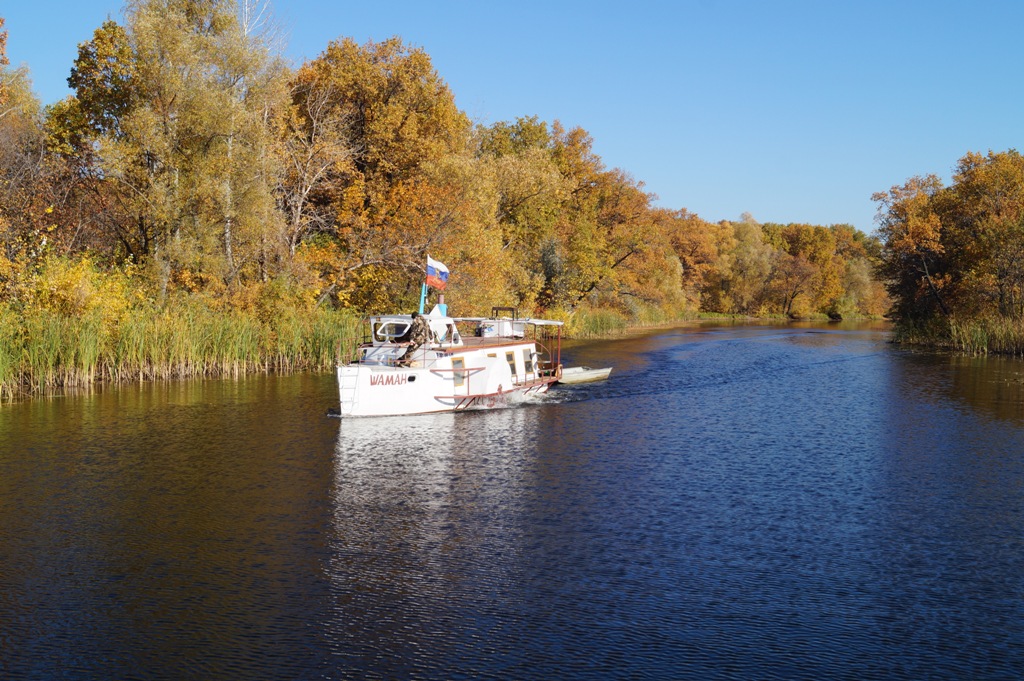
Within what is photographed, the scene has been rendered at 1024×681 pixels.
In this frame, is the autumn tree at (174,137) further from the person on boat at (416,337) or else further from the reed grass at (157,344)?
the person on boat at (416,337)

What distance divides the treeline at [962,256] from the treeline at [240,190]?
190 inches

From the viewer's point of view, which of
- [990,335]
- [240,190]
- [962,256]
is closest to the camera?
[240,190]

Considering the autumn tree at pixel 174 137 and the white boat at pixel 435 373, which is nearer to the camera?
the white boat at pixel 435 373

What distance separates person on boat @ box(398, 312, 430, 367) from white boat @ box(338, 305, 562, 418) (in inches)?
3.9

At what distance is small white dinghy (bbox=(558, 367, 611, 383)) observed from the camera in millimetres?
40428

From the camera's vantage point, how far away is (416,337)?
97.3 feet

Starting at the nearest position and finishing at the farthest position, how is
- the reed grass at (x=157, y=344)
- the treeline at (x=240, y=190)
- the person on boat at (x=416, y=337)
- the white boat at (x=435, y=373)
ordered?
the white boat at (x=435, y=373) → the person on boat at (x=416, y=337) → the reed grass at (x=157, y=344) → the treeline at (x=240, y=190)

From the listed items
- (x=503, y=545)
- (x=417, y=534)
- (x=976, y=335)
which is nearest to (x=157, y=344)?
(x=417, y=534)

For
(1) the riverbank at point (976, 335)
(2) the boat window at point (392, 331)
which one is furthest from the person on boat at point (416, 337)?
(1) the riverbank at point (976, 335)

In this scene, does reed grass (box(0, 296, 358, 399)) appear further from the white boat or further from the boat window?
the boat window

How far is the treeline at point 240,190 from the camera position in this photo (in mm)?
38438

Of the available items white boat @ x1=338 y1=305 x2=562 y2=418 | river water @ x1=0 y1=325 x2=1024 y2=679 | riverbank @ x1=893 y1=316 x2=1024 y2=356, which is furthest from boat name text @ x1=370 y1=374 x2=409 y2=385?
riverbank @ x1=893 y1=316 x2=1024 y2=356

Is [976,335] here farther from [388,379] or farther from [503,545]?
[503,545]

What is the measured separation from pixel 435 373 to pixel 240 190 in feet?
63.7
